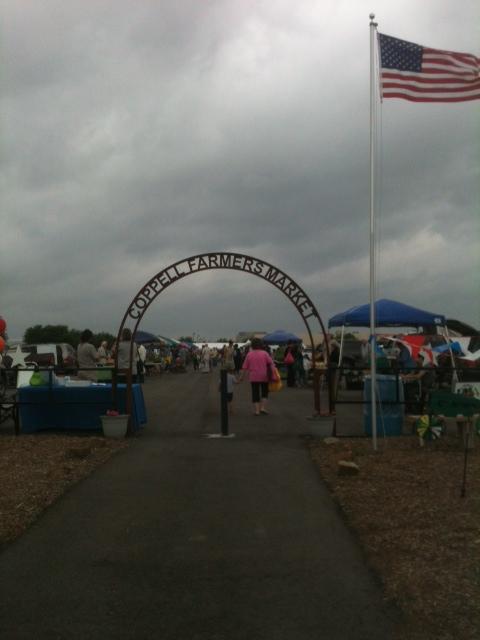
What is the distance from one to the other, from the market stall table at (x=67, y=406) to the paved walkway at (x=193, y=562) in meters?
3.73

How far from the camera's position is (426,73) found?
11.6 m

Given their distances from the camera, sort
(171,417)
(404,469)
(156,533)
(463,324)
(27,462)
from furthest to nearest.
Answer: (463,324) < (171,417) < (27,462) < (404,469) < (156,533)

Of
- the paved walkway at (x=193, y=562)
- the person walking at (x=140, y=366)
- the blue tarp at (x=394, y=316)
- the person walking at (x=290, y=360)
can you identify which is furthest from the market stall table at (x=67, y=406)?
the person walking at (x=290, y=360)

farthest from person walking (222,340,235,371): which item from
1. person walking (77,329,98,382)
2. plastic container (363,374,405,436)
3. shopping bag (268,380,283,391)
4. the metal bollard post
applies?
plastic container (363,374,405,436)

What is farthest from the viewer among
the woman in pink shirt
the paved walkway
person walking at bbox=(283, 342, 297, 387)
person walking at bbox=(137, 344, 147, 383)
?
person walking at bbox=(283, 342, 297, 387)

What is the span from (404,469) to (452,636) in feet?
17.9

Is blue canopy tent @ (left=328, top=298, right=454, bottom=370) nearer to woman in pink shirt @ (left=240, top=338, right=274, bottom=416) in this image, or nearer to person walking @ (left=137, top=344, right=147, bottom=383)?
woman in pink shirt @ (left=240, top=338, right=274, bottom=416)

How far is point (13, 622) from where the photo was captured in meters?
4.62

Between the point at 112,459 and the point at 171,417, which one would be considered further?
the point at 171,417

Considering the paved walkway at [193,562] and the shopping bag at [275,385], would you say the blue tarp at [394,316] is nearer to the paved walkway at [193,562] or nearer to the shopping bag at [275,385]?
the shopping bag at [275,385]

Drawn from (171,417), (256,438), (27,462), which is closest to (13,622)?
(27,462)

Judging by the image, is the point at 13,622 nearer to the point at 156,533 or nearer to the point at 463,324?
the point at 156,533

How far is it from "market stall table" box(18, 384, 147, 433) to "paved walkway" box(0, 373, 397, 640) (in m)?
3.73

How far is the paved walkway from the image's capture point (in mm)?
4578
